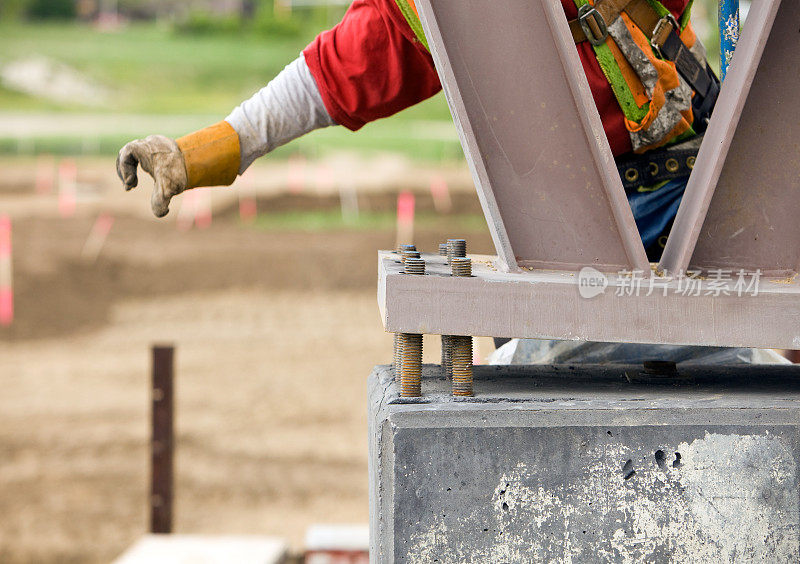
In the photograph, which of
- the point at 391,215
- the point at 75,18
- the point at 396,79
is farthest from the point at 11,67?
the point at 396,79

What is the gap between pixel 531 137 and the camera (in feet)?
6.50

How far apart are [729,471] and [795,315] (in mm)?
312

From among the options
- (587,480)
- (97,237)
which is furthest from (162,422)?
(97,237)

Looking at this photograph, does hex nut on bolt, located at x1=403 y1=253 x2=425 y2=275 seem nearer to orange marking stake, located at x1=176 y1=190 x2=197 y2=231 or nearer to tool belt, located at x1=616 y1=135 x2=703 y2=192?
tool belt, located at x1=616 y1=135 x2=703 y2=192

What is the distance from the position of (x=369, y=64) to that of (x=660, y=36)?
2.10 feet

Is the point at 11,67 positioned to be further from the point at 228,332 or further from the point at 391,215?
the point at 228,332

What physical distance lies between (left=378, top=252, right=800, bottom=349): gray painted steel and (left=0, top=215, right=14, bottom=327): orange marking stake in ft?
30.9

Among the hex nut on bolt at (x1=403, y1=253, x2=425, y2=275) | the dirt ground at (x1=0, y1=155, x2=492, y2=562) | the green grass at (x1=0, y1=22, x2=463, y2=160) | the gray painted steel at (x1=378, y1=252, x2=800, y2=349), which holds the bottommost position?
the dirt ground at (x1=0, y1=155, x2=492, y2=562)

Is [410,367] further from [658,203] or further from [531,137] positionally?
[658,203]

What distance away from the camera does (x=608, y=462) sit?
1843 mm

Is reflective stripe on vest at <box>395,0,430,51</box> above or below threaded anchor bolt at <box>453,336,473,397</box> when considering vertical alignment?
above

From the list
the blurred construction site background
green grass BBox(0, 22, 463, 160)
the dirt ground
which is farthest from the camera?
green grass BBox(0, 22, 463, 160)

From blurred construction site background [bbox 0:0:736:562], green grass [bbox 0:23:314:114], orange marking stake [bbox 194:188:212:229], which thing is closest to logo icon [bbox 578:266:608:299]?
blurred construction site background [bbox 0:0:736:562]

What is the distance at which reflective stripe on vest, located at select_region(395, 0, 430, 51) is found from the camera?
2139mm
